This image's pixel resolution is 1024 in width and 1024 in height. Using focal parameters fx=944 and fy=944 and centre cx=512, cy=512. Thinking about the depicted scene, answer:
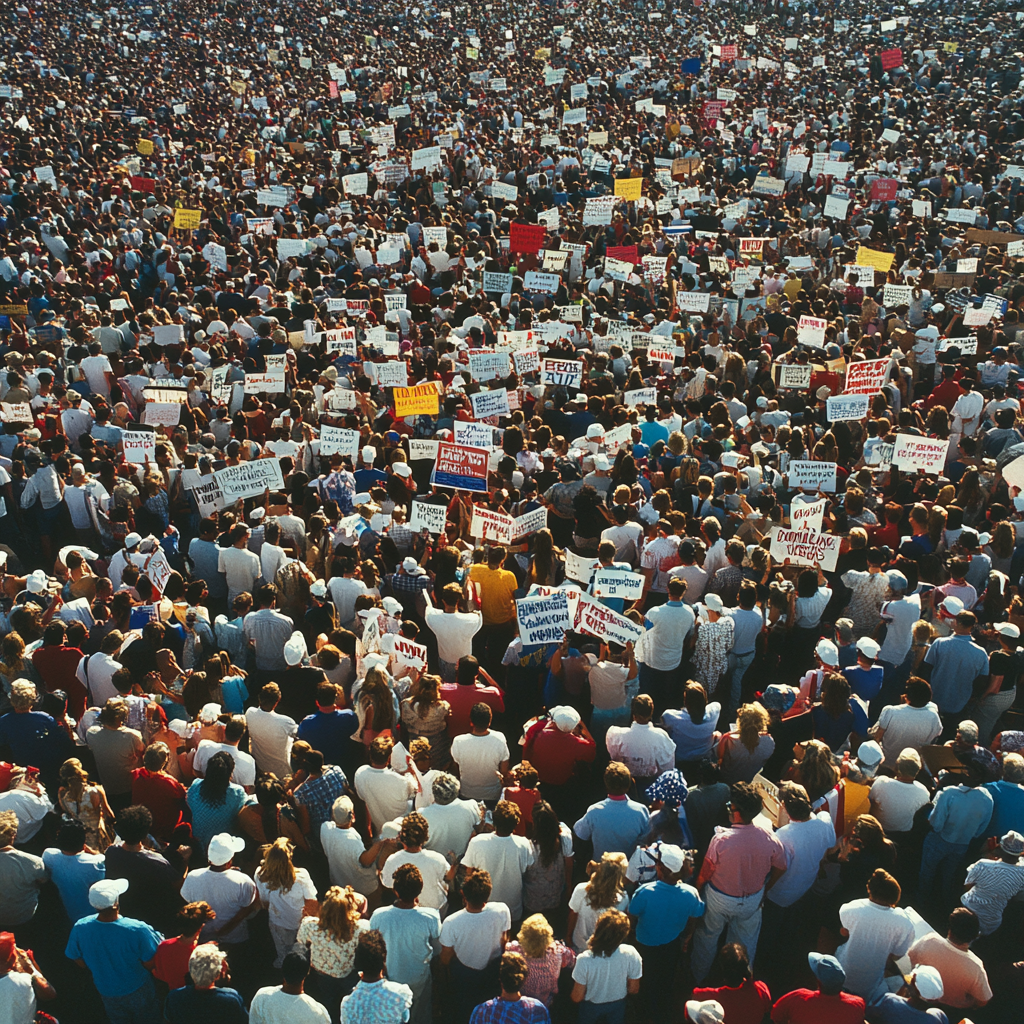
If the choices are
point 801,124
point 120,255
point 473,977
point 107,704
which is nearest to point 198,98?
point 120,255

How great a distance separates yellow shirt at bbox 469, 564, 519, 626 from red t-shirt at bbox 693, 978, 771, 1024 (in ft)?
14.0

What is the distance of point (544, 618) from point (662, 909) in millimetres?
2723

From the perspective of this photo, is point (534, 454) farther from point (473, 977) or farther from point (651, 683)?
point (473, 977)

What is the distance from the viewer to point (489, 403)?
472 inches

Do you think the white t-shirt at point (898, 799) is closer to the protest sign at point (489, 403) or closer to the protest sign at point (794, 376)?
the protest sign at point (489, 403)

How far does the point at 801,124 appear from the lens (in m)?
27.6

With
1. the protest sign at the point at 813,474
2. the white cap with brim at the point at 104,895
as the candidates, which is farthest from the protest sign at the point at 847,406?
Answer: the white cap with brim at the point at 104,895

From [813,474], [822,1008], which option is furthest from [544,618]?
[813,474]

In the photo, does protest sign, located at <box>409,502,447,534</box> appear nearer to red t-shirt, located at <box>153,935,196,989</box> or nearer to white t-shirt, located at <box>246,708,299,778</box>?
white t-shirt, located at <box>246,708,299,778</box>

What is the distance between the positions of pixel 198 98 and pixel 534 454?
26036 millimetres

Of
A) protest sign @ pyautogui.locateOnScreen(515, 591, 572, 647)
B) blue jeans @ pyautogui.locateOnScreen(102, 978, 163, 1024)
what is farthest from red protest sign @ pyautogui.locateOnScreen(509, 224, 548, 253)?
blue jeans @ pyautogui.locateOnScreen(102, 978, 163, 1024)

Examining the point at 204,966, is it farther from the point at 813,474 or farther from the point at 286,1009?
the point at 813,474

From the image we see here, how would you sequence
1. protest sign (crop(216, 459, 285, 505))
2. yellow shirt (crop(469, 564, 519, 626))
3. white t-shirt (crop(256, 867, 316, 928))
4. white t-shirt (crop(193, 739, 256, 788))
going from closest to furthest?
white t-shirt (crop(256, 867, 316, 928)) → white t-shirt (crop(193, 739, 256, 788)) → yellow shirt (crop(469, 564, 519, 626)) → protest sign (crop(216, 459, 285, 505))

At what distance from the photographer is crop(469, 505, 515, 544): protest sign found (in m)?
9.15
